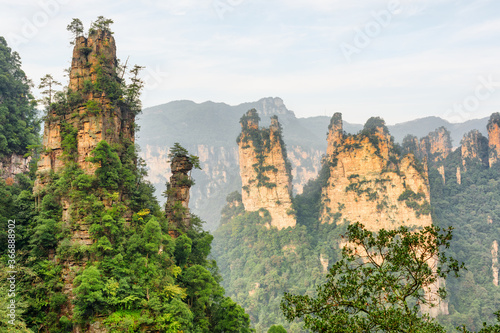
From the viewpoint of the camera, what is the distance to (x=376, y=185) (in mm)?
52344

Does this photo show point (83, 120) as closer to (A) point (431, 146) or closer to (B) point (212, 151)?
(A) point (431, 146)

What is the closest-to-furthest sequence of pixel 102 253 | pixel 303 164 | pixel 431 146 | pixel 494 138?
pixel 102 253 < pixel 494 138 < pixel 431 146 < pixel 303 164

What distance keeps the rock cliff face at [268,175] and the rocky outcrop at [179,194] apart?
30143 mm

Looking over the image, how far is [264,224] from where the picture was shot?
6041 cm

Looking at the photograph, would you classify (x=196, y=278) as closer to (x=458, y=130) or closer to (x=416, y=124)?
(x=458, y=130)

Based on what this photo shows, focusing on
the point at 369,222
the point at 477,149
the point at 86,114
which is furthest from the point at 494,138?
the point at 86,114

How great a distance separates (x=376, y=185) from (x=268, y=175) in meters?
16.5

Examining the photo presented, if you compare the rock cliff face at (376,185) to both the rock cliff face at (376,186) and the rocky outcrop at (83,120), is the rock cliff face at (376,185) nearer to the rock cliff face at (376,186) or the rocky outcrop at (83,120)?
the rock cliff face at (376,186)

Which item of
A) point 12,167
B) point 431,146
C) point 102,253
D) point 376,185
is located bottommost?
point 102,253

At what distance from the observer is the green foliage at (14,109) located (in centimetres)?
2834

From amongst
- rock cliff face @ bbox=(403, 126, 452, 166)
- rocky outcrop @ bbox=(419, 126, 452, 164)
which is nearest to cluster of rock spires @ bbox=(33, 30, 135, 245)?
rock cliff face @ bbox=(403, 126, 452, 166)

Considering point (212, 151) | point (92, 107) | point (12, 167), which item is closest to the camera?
point (92, 107)

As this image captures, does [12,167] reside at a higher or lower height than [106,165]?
higher

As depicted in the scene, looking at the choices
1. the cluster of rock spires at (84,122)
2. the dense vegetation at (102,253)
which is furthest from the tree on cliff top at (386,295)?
the cluster of rock spires at (84,122)
